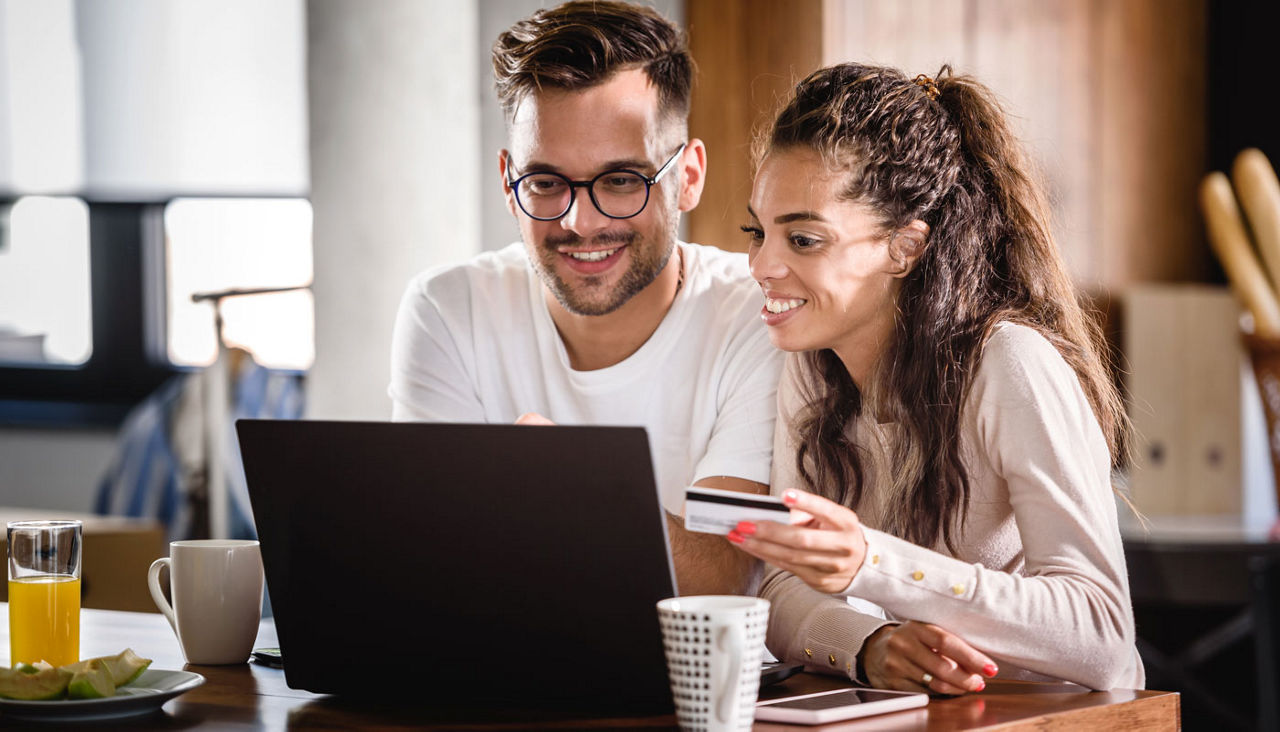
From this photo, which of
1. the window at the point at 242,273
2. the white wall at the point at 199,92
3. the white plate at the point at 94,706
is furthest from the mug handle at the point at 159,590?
the white wall at the point at 199,92

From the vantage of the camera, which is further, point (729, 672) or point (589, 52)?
point (589, 52)

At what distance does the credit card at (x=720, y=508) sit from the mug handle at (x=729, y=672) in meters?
0.08

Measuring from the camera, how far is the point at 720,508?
881 millimetres

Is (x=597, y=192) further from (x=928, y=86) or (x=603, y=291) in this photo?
(x=928, y=86)

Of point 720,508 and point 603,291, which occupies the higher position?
point 603,291

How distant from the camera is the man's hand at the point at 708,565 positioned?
1.39 m

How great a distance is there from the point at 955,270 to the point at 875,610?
0.40m

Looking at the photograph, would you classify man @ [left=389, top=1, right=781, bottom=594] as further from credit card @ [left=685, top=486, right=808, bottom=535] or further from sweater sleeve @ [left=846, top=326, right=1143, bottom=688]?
credit card @ [left=685, top=486, right=808, bottom=535]

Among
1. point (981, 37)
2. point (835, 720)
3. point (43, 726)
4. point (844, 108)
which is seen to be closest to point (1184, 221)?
point (981, 37)

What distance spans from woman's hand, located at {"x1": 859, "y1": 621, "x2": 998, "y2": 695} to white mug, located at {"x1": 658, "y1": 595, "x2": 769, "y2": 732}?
0.23m

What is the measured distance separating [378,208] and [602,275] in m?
1.04

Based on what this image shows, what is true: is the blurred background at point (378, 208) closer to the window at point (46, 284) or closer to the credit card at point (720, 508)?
the window at point (46, 284)

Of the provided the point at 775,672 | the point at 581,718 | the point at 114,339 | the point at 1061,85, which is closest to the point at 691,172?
the point at 775,672

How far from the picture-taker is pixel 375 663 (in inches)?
38.8
